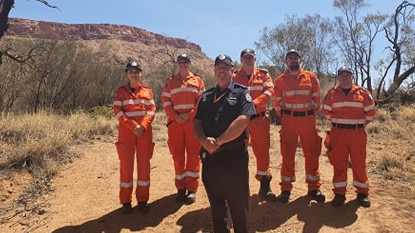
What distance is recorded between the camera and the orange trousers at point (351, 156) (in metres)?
5.38

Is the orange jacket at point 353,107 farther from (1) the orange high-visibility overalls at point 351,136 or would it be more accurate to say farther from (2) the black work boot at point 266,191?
(2) the black work boot at point 266,191

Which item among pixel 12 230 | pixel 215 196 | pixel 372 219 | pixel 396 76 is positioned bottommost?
pixel 12 230

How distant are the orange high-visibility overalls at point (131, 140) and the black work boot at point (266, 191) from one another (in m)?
1.76

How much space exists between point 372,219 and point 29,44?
55.5ft

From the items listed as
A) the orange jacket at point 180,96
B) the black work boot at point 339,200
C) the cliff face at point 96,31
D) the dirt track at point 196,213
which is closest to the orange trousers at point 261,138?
the dirt track at point 196,213

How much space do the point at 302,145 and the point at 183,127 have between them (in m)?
1.80

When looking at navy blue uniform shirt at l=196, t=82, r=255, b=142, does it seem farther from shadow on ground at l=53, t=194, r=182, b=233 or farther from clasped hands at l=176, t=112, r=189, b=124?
shadow on ground at l=53, t=194, r=182, b=233

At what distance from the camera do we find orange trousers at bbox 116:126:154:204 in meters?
5.39

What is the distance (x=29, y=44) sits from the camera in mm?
17516

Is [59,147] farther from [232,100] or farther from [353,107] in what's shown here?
[353,107]

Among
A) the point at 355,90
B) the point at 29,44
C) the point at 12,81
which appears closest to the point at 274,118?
the point at 355,90

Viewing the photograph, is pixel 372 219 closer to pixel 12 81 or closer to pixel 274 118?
pixel 274 118

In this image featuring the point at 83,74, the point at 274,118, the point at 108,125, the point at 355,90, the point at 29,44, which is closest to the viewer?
the point at 355,90

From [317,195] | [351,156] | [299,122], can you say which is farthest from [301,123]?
[317,195]
